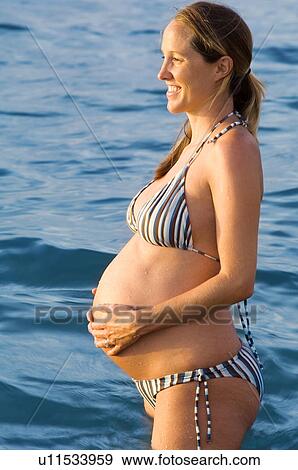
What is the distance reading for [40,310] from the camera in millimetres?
4789

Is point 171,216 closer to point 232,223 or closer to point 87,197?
point 232,223

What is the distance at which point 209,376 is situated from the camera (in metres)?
3.12

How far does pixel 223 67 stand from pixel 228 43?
75 mm

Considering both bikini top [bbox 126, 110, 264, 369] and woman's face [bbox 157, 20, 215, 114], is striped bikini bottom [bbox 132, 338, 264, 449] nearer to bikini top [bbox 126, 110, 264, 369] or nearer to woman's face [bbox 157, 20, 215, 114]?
bikini top [bbox 126, 110, 264, 369]

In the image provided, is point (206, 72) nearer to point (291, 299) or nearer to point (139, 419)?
point (139, 419)

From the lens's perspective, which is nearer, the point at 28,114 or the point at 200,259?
the point at 200,259

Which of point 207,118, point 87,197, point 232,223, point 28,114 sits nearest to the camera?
point 232,223

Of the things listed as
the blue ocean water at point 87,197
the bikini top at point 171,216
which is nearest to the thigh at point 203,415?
the bikini top at point 171,216

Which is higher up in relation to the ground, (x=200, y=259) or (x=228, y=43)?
(x=228, y=43)

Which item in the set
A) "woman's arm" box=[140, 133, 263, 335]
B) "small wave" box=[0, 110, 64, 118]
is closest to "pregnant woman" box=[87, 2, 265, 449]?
"woman's arm" box=[140, 133, 263, 335]

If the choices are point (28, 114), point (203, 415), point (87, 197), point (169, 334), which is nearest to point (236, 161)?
point (169, 334)

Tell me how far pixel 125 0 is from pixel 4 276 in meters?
7.87

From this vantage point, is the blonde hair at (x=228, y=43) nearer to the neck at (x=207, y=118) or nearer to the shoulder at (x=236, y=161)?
the neck at (x=207, y=118)

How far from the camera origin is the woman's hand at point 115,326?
10.4 feet
